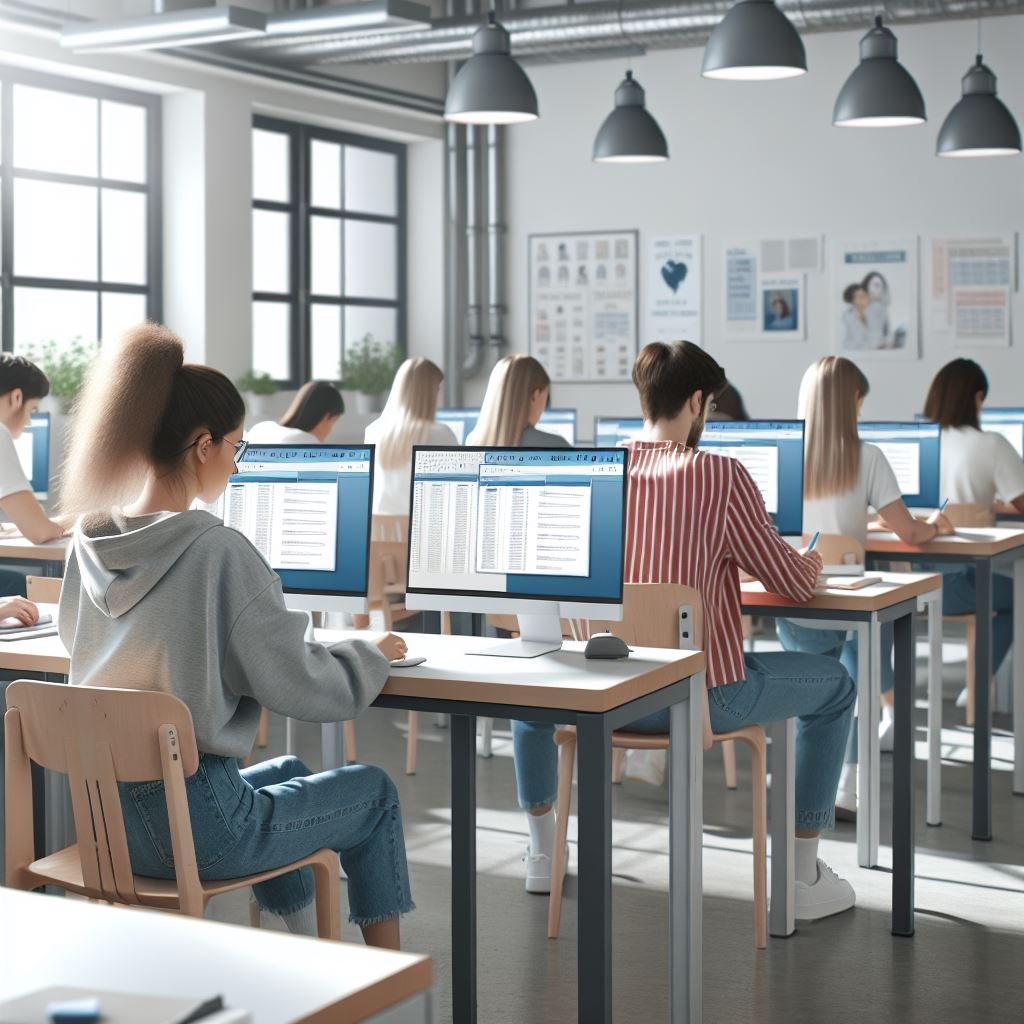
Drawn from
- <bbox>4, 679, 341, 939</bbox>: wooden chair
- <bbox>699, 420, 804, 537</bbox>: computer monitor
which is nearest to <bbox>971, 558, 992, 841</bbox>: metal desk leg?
<bbox>699, 420, 804, 537</bbox>: computer monitor

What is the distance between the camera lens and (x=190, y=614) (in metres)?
2.36

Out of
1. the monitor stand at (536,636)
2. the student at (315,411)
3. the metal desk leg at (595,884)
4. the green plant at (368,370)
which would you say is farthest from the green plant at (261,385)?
the metal desk leg at (595,884)

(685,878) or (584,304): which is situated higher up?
(584,304)

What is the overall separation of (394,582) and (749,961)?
2.29 metres

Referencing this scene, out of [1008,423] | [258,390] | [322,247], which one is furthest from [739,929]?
[322,247]

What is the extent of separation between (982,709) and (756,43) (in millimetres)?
2307

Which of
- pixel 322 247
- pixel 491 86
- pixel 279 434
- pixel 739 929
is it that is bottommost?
pixel 739 929

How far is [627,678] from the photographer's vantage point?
102 inches

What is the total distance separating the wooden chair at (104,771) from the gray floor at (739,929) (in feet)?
2.87

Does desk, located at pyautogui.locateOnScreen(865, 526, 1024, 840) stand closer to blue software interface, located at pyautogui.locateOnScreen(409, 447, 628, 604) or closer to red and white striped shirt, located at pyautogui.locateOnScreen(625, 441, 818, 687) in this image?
red and white striped shirt, located at pyautogui.locateOnScreen(625, 441, 818, 687)

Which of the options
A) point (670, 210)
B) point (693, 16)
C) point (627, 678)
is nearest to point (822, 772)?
point (627, 678)

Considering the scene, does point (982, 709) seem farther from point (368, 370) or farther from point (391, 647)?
point (368, 370)

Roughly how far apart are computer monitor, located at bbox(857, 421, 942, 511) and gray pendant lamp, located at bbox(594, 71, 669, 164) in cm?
193

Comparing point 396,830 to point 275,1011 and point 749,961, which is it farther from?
point 275,1011
